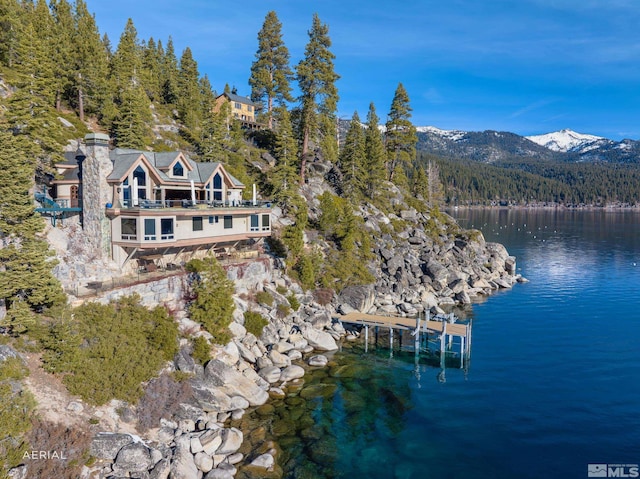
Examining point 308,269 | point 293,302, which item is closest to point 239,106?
point 308,269

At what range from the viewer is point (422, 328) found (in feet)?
138

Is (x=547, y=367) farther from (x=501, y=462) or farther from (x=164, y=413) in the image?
(x=164, y=413)

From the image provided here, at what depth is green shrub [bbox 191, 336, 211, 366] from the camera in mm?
31453

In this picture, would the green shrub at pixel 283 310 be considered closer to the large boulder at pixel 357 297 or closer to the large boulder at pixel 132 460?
the large boulder at pixel 357 297

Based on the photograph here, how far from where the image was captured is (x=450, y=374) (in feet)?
121

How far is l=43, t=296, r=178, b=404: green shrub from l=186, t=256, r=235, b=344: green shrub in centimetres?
265

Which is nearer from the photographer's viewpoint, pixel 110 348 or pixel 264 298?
pixel 110 348

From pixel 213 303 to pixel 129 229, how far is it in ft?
31.0

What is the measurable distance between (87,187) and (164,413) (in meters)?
20.6

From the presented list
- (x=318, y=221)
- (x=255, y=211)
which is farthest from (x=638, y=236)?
(x=255, y=211)

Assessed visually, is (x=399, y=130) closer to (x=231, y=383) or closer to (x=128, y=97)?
(x=128, y=97)

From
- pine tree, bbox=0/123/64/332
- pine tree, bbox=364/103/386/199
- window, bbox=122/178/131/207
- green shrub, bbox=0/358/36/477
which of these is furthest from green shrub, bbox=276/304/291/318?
pine tree, bbox=364/103/386/199

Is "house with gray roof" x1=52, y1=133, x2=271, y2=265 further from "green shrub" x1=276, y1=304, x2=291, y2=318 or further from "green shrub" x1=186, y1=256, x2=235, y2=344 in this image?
"green shrub" x1=276, y1=304, x2=291, y2=318

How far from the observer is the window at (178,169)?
43.0 m
